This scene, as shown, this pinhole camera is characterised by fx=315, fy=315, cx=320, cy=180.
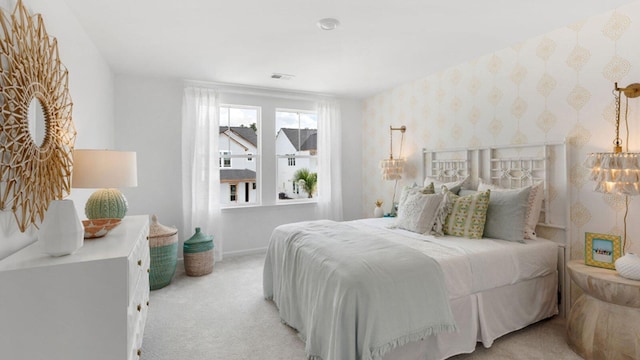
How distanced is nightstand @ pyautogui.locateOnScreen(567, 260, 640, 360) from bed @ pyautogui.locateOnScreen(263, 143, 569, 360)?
35 cm

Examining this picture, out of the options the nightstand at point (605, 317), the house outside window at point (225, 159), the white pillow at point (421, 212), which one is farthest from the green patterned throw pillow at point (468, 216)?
the house outside window at point (225, 159)

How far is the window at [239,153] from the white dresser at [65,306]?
11.1 feet

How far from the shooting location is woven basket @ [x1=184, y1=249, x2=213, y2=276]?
12.3 feet

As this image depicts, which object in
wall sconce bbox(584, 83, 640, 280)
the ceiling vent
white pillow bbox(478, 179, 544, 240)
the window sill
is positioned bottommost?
the window sill

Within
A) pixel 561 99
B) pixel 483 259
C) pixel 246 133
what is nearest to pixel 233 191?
pixel 246 133

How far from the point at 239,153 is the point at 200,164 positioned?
67cm

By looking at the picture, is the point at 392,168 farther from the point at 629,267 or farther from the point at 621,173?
the point at 629,267

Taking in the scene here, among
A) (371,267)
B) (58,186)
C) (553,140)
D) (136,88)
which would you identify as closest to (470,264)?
(371,267)

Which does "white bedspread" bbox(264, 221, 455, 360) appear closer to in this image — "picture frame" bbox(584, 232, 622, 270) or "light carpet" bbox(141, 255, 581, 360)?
"light carpet" bbox(141, 255, 581, 360)

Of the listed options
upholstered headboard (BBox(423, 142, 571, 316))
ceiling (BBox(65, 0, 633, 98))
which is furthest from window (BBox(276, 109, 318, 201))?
upholstered headboard (BBox(423, 142, 571, 316))

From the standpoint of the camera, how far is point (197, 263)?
376 centimetres

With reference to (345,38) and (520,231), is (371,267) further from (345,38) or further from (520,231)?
(345,38)

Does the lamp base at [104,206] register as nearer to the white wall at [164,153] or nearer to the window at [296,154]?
the white wall at [164,153]

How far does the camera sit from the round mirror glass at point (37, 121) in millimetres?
1567
